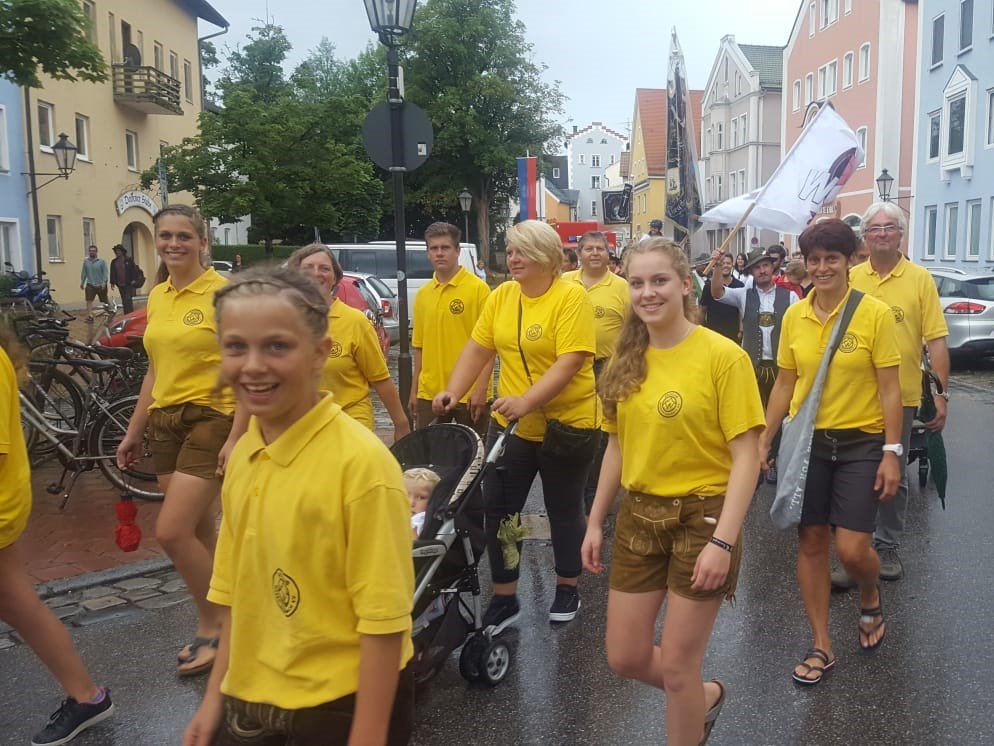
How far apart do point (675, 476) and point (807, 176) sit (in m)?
5.85

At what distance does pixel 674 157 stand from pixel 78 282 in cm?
2135

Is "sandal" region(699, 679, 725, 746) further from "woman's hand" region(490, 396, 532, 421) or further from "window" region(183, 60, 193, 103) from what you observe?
A: "window" region(183, 60, 193, 103)

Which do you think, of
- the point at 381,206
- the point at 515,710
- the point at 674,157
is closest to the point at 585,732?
the point at 515,710

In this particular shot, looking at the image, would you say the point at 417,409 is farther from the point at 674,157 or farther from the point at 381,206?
the point at 381,206

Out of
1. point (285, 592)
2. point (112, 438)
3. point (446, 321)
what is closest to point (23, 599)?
point (285, 592)

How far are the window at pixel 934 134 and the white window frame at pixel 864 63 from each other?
7.12 m

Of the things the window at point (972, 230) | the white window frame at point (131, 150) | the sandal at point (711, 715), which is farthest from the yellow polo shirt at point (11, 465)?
the white window frame at point (131, 150)

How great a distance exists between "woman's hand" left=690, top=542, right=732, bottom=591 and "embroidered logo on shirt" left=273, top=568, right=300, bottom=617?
1302mm

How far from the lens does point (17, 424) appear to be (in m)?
3.25

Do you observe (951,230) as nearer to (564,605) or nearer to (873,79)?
(873,79)

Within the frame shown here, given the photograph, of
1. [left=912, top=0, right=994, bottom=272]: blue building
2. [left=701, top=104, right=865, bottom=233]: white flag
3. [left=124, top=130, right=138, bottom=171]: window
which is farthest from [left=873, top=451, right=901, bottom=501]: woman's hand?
[left=124, top=130, right=138, bottom=171]: window

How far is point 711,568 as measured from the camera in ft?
8.93

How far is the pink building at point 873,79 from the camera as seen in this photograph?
36.3m

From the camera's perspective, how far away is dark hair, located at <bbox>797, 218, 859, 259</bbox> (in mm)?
3881
